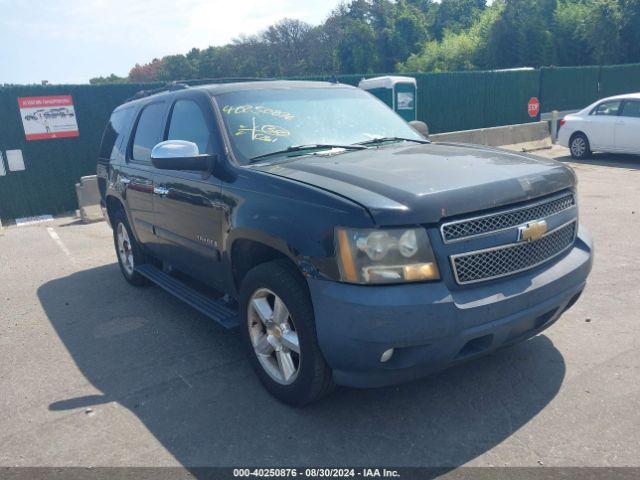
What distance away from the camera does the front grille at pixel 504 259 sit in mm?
2926

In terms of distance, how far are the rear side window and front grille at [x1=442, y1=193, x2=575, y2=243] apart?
403 cm

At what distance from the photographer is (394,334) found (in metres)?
2.77

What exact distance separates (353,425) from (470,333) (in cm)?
90

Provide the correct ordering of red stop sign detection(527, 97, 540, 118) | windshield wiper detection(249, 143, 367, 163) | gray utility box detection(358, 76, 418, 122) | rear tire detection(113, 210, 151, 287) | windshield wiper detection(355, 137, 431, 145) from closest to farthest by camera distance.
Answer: windshield wiper detection(249, 143, 367, 163) → windshield wiper detection(355, 137, 431, 145) → rear tire detection(113, 210, 151, 287) → gray utility box detection(358, 76, 418, 122) → red stop sign detection(527, 97, 540, 118)

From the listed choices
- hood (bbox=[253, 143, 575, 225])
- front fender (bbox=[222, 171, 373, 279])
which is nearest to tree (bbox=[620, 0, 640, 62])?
hood (bbox=[253, 143, 575, 225])

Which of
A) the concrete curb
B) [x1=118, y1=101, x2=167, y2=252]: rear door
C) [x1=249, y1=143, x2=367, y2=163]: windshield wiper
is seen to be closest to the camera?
[x1=249, y1=143, x2=367, y2=163]: windshield wiper

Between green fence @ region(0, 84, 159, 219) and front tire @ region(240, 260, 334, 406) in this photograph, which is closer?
front tire @ region(240, 260, 334, 406)

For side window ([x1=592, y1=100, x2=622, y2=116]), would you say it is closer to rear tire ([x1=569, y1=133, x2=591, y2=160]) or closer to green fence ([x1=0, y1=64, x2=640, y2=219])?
rear tire ([x1=569, y1=133, x2=591, y2=160])

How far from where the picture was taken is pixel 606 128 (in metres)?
13.0

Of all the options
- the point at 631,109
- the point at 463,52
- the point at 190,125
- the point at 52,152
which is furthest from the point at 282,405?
the point at 463,52

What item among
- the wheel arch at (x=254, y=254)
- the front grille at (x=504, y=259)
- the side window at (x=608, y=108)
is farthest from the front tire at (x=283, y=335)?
the side window at (x=608, y=108)

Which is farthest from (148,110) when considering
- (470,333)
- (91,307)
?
(470,333)

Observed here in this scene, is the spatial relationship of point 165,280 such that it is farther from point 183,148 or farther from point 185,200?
point 183,148

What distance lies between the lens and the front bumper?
2768 mm
